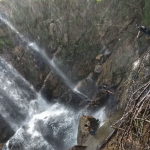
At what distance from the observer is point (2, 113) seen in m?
14.2

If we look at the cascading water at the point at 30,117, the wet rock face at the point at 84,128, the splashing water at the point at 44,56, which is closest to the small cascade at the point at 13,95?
the cascading water at the point at 30,117

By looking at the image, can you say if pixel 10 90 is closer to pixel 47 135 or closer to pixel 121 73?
pixel 47 135

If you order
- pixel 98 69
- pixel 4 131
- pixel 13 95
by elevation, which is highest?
pixel 13 95

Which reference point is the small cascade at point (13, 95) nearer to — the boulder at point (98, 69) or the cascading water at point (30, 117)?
the cascading water at point (30, 117)

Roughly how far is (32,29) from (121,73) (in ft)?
24.0

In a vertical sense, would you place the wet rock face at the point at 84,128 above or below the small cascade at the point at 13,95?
below

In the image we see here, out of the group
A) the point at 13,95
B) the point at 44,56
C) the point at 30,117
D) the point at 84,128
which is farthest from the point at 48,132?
the point at 44,56

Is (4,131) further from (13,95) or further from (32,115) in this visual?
(13,95)

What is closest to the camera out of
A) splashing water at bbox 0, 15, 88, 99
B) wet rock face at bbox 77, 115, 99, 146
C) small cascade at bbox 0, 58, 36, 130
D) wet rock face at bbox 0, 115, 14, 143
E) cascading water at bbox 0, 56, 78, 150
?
wet rock face at bbox 77, 115, 99, 146

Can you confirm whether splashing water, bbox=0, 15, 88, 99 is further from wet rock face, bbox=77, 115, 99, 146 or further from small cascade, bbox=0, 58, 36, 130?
wet rock face, bbox=77, 115, 99, 146

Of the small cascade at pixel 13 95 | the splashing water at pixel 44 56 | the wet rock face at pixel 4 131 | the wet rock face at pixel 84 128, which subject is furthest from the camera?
the splashing water at pixel 44 56

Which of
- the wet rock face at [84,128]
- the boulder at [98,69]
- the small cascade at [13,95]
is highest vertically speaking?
the small cascade at [13,95]

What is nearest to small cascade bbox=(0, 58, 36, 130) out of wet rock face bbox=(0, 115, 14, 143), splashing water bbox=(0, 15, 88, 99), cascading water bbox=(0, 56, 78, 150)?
cascading water bbox=(0, 56, 78, 150)

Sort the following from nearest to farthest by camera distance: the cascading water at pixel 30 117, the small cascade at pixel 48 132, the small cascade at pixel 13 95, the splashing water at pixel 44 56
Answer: the small cascade at pixel 48 132, the cascading water at pixel 30 117, the small cascade at pixel 13 95, the splashing water at pixel 44 56
